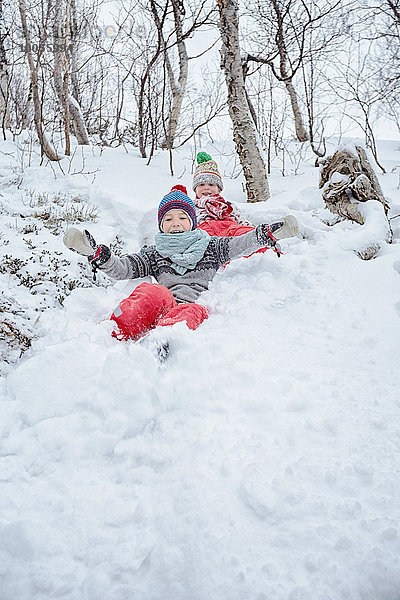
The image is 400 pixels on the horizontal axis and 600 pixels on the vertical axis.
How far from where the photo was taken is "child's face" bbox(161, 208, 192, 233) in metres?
2.84

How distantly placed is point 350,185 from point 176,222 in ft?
7.68

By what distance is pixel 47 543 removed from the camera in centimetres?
87

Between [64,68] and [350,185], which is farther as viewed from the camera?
[64,68]

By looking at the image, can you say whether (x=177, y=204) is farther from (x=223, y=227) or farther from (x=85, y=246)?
(x=223, y=227)

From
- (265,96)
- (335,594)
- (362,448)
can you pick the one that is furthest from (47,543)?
(265,96)

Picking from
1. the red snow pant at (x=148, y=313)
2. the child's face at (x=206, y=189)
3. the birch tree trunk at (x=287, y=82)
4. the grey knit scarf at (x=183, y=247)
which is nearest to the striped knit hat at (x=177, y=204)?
the grey knit scarf at (x=183, y=247)

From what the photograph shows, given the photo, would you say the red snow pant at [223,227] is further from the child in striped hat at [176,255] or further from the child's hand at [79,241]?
the child's hand at [79,241]

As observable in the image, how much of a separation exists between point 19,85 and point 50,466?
1442 centimetres

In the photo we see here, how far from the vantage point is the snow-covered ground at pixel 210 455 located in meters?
0.82

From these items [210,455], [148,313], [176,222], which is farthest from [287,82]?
[210,455]

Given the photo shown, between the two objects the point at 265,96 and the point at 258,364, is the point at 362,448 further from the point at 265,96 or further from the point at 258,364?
the point at 265,96

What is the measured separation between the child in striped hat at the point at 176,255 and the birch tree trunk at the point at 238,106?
2.23 meters

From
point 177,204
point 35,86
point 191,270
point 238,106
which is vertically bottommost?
point 191,270

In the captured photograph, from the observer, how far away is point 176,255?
271 centimetres
